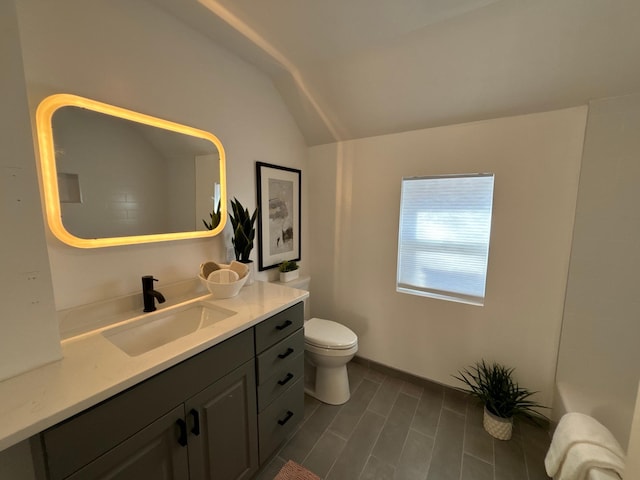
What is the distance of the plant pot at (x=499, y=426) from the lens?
1532 mm

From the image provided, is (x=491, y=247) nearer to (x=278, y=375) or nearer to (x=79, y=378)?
(x=278, y=375)

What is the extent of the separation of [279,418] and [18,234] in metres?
1.34

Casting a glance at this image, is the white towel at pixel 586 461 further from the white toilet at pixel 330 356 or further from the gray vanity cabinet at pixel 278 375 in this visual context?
the gray vanity cabinet at pixel 278 375

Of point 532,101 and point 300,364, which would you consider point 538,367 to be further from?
point 532,101

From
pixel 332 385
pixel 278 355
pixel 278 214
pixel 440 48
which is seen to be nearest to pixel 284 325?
pixel 278 355

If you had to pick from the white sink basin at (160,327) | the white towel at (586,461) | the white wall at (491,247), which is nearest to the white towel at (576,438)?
the white towel at (586,461)

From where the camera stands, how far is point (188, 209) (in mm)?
1432

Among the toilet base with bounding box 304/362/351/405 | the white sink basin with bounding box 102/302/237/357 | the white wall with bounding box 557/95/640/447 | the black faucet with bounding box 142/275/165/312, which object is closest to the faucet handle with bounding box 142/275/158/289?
the black faucet with bounding box 142/275/165/312

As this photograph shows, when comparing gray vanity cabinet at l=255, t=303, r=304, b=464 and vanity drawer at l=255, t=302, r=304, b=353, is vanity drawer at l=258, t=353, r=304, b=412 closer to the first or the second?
gray vanity cabinet at l=255, t=303, r=304, b=464

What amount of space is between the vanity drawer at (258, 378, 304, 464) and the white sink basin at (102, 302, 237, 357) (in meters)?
0.56

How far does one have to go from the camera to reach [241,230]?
5.24ft

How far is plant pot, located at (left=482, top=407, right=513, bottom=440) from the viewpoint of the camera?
1532mm

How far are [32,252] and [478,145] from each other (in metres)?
2.24

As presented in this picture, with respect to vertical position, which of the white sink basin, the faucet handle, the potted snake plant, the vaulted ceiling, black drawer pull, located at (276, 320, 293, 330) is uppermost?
the vaulted ceiling
